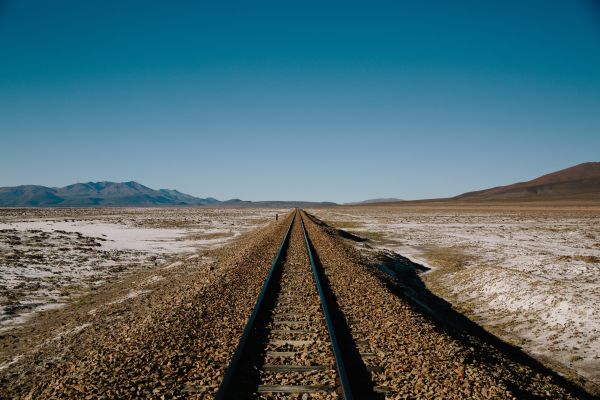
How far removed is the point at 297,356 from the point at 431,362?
2.19 meters

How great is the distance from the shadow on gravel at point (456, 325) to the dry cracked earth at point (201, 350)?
5cm

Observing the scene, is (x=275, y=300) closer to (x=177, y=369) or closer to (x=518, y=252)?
(x=177, y=369)

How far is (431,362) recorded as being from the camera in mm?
6047

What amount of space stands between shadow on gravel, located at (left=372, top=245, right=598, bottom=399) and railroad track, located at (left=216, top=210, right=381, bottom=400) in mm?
2153

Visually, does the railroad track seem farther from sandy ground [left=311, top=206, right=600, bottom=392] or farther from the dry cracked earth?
sandy ground [left=311, top=206, right=600, bottom=392]

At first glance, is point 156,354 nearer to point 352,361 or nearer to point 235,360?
point 235,360

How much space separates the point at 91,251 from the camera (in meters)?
22.9

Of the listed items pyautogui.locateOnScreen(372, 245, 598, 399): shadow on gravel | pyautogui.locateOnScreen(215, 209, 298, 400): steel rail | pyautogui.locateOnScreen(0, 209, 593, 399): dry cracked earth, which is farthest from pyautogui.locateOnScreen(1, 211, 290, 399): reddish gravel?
pyautogui.locateOnScreen(372, 245, 598, 399): shadow on gravel

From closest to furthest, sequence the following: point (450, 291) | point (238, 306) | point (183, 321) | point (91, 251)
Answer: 1. point (183, 321)
2. point (238, 306)
3. point (450, 291)
4. point (91, 251)

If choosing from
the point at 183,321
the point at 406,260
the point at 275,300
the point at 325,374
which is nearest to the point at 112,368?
the point at 183,321

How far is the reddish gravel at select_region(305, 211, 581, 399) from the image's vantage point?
522 cm

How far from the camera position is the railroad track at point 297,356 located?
5.14 metres

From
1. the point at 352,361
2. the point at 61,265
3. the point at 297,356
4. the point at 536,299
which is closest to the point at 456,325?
the point at 536,299

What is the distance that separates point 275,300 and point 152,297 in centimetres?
415
